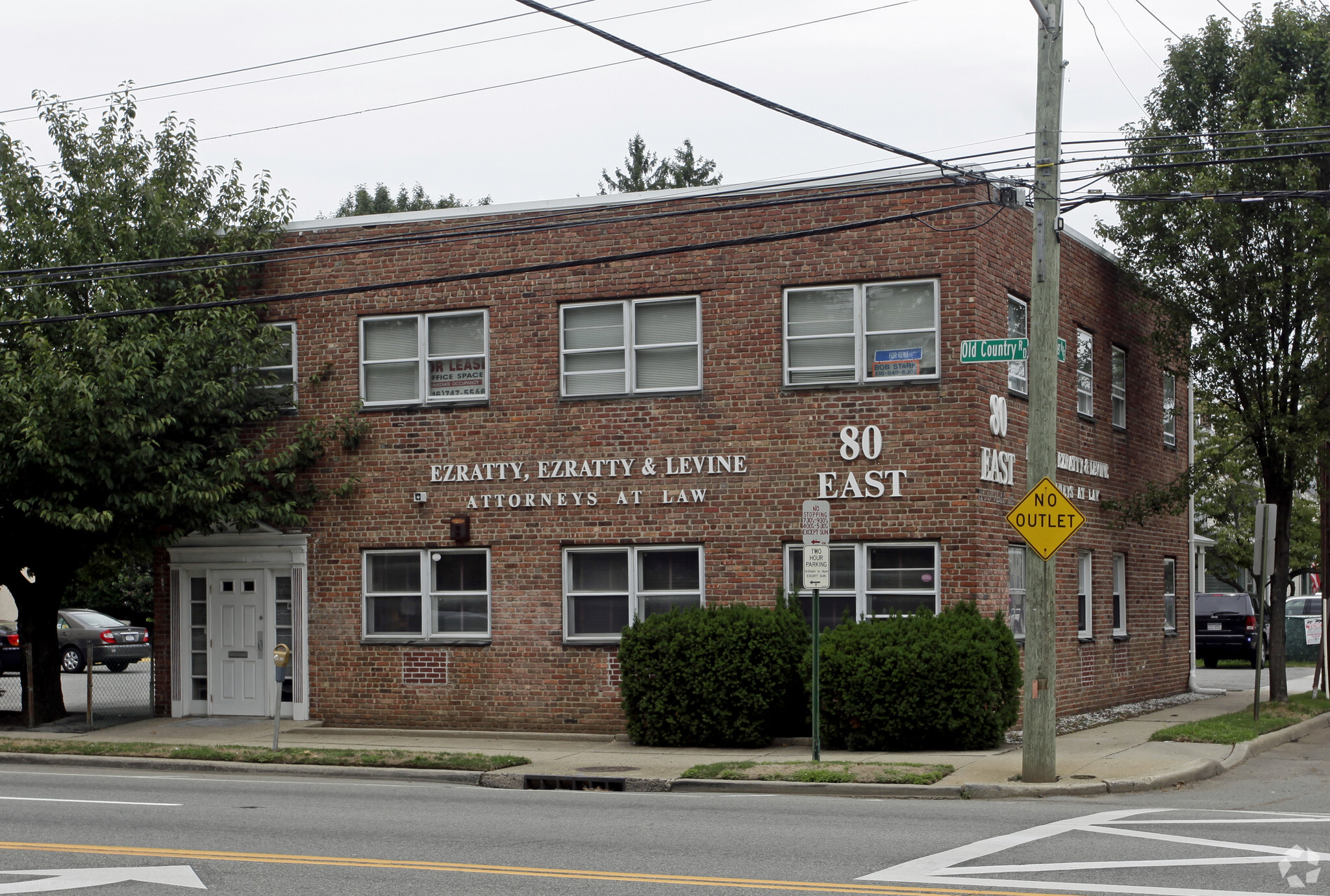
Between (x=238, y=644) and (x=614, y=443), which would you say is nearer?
(x=614, y=443)

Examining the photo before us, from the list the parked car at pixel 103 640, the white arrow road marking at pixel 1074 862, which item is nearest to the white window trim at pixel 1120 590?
the white arrow road marking at pixel 1074 862

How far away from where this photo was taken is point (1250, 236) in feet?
68.6

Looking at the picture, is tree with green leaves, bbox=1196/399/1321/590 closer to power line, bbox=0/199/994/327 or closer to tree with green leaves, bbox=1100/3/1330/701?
tree with green leaves, bbox=1100/3/1330/701

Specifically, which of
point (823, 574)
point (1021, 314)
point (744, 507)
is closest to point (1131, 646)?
point (1021, 314)

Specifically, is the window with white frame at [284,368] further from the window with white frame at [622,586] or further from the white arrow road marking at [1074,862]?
the white arrow road marking at [1074,862]

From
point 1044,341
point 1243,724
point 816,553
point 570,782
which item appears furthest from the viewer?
point 1243,724

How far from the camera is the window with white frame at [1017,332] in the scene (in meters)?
19.3

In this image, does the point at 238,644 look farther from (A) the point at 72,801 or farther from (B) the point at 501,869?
(B) the point at 501,869

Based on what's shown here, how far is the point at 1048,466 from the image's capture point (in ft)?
46.8

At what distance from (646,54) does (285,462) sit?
955 centimetres

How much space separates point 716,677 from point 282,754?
503 centimetres

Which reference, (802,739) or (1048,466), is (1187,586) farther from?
(1048,466)

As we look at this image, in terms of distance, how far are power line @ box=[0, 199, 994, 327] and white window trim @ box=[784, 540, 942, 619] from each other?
3830mm

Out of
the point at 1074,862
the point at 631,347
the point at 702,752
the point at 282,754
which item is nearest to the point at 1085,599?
the point at 702,752
